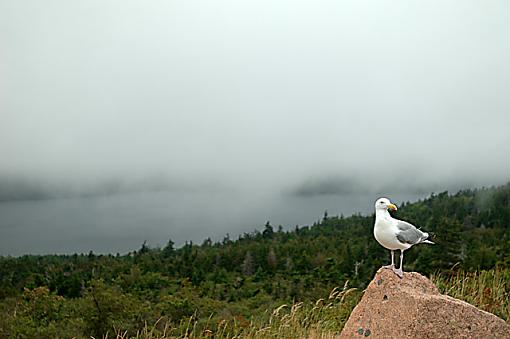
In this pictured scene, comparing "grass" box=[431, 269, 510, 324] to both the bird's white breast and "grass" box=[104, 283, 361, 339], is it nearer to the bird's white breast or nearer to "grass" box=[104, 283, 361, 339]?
"grass" box=[104, 283, 361, 339]

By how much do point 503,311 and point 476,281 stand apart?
1583 mm

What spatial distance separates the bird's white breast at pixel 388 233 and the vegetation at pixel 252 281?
237 cm

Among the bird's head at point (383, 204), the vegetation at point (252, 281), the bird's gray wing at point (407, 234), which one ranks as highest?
the bird's head at point (383, 204)

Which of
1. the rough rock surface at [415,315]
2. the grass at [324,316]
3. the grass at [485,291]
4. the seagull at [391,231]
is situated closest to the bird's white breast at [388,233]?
the seagull at [391,231]

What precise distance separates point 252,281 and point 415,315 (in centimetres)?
5285

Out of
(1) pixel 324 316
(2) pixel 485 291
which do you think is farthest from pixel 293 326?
(2) pixel 485 291

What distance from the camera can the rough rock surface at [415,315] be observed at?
568 cm

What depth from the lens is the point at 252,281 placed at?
2267 inches

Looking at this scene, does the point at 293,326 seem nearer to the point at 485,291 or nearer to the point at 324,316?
the point at 324,316

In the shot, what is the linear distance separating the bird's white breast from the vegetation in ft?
7.79

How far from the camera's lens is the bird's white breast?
5355mm

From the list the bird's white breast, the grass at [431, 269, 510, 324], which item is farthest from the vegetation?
the bird's white breast

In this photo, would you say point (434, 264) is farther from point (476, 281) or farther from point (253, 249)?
point (253, 249)

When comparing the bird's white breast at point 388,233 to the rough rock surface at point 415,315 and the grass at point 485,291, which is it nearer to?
the rough rock surface at point 415,315
